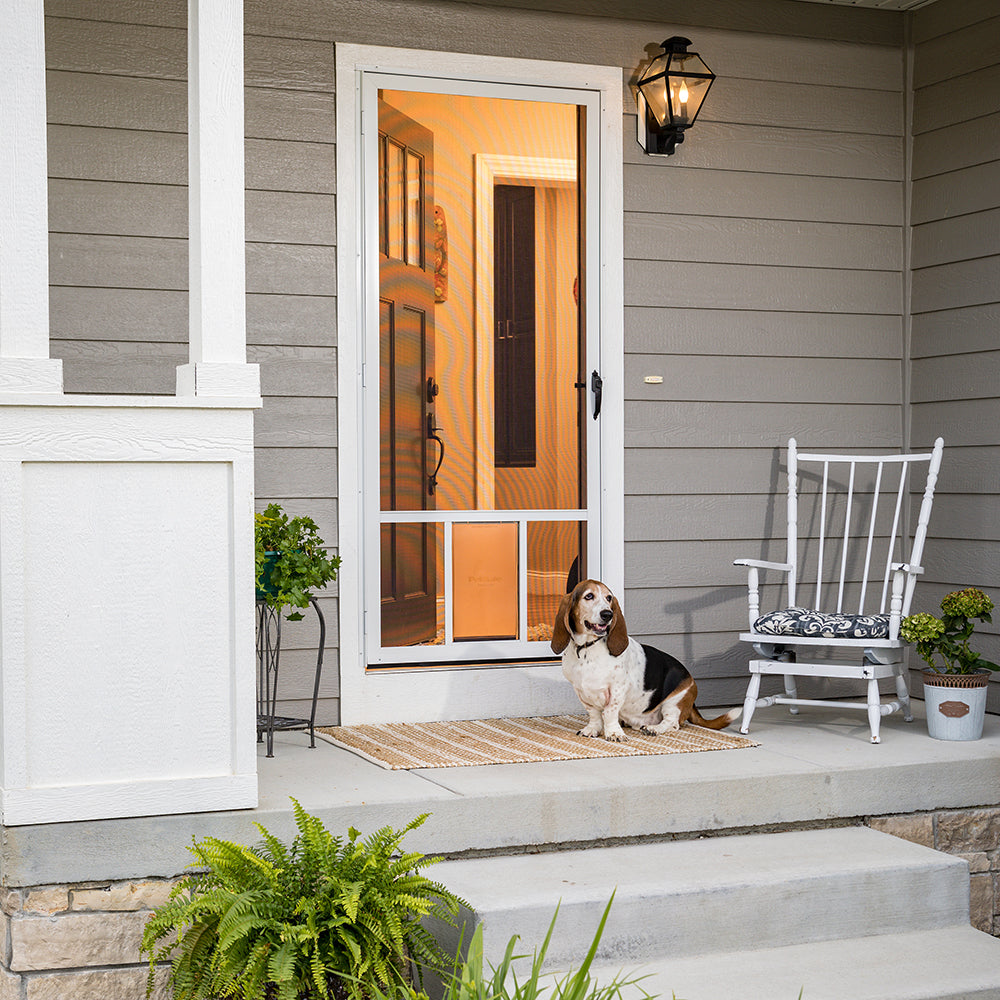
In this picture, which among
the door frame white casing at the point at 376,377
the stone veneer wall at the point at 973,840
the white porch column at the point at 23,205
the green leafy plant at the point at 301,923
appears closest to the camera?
the green leafy plant at the point at 301,923

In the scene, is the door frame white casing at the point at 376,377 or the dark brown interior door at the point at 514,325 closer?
the door frame white casing at the point at 376,377

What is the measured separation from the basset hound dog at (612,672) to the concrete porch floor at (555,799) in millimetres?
306

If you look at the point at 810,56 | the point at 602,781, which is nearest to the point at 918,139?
the point at 810,56

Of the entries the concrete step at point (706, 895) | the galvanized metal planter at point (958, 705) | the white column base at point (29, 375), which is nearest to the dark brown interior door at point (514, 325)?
the galvanized metal planter at point (958, 705)

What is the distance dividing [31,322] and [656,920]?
1.87 m

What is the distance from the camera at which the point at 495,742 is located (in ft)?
12.4

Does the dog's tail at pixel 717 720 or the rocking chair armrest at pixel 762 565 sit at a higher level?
the rocking chair armrest at pixel 762 565

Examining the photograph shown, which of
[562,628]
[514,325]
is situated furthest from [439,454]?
[562,628]

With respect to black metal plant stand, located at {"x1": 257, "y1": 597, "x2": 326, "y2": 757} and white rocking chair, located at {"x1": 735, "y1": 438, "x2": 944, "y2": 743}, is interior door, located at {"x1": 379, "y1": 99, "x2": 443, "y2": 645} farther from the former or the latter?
white rocking chair, located at {"x1": 735, "y1": 438, "x2": 944, "y2": 743}

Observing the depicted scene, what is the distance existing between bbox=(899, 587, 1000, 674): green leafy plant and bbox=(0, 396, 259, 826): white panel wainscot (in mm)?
2060

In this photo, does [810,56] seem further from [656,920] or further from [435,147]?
[656,920]

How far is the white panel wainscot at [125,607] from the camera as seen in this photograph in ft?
8.89

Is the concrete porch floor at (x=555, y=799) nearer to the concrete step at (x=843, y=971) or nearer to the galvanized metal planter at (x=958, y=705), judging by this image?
the galvanized metal planter at (x=958, y=705)

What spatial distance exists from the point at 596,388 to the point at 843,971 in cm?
219
